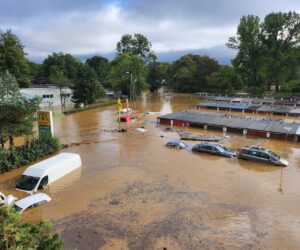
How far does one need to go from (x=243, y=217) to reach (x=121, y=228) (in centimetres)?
685

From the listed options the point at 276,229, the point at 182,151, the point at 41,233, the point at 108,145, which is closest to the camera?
the point at 41,233

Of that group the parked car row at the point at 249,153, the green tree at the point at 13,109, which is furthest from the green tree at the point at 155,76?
the green tree at the point at 13,109

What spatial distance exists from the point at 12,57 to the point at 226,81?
5712cm

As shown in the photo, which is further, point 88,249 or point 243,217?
point 243,217

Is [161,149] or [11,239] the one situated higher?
[11,239]

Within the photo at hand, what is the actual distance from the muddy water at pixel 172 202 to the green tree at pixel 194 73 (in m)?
63.2

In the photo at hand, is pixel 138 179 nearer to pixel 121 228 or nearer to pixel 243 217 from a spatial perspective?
pixel 121 228

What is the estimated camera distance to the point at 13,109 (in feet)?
72.3

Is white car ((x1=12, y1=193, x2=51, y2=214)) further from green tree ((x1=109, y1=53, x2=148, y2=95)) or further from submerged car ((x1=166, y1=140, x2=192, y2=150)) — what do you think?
green tree ((x1=109, y1=53, x2=148, y2=95))

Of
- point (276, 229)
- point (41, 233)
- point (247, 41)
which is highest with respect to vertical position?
point (247, 41)

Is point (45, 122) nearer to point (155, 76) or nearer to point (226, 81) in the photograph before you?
point (226, 81)

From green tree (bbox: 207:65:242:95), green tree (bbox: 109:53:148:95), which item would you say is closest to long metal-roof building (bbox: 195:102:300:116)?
green tree (bbox: 109:53:148:95)

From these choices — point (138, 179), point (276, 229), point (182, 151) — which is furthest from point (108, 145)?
point (276, 229)

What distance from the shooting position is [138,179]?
798 inches
